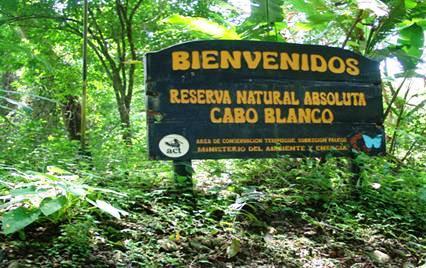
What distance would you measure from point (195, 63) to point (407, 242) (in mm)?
2354

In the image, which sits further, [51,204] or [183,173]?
[183,173]

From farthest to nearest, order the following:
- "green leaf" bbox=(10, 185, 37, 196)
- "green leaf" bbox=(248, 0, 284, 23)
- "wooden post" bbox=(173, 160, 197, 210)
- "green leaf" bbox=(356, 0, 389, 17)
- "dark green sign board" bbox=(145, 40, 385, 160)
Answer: "green leaf" bbox=(248, 0, 284, 23) → "green leaf" bbox=(356, 0, 389, 17) → "dark green sign board" bbox=(145, 40, 385, 160) → "wooden post" bbox=(173, 160, 197, 210) → "green leaf" bbox=(10, 185, 37, 196)

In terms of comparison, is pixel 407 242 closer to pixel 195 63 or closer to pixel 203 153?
pixel 203 153

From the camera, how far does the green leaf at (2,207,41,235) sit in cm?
248

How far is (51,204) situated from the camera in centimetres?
255

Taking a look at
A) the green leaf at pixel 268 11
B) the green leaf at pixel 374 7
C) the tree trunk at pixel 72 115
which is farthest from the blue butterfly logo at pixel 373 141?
the tree trunk at pixel 72 115

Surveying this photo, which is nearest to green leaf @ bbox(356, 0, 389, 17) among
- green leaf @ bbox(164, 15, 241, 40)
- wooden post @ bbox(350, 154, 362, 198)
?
wooden post @ bbox(350, 154, 362, 198)

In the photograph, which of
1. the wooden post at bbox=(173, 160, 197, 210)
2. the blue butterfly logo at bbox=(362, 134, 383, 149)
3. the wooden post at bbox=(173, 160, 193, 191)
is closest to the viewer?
the wooden post at bbox=(173, 160, 197, 210)

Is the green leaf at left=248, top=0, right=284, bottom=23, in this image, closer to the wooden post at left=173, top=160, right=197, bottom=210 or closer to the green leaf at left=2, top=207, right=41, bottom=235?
the wooden post at left=173, top=160, right=197, bottom=210

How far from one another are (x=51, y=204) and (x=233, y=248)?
1.26 m

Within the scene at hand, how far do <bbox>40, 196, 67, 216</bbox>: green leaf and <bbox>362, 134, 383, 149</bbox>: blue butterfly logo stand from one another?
3.09 meters

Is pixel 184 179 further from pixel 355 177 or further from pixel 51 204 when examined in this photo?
pixel 355 177

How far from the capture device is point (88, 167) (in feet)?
13.3

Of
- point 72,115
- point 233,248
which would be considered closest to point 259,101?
point 233,248
